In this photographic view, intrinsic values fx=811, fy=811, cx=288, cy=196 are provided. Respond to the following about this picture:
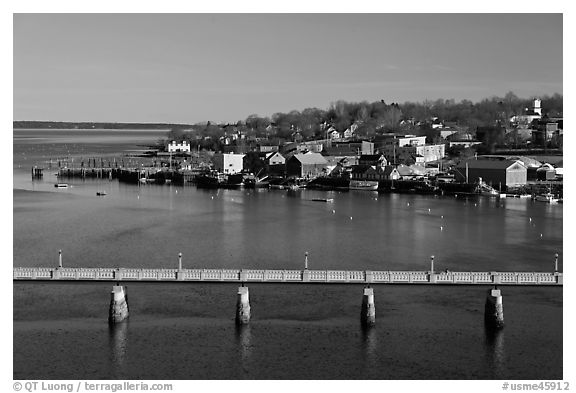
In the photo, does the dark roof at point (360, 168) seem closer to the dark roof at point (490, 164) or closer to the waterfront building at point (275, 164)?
the waterfront building at point (275, 164)

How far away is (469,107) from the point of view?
252 ft

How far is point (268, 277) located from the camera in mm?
13453

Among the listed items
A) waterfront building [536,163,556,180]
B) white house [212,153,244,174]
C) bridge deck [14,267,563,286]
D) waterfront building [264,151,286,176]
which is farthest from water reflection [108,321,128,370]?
white house [212,153,244,174]

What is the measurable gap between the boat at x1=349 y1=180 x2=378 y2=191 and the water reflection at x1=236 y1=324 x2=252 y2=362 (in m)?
28.5

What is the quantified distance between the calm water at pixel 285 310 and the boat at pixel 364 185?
49.2 feet

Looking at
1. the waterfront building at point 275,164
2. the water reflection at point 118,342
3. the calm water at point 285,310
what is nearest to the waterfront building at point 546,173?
the waterfront building at point 275,164

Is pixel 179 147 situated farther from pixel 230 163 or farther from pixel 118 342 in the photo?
pixel 118 342

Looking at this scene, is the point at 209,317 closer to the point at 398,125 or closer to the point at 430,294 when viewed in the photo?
the point at 430,294

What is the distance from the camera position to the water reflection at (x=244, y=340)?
11.8 metres

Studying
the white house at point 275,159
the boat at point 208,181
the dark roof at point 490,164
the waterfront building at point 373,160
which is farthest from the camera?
the white house at point 275,159

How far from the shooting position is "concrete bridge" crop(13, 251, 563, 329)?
13117 millimetres

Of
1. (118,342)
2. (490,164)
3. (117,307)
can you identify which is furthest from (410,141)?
(118,342)

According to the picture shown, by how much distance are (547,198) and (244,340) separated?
2460cm
